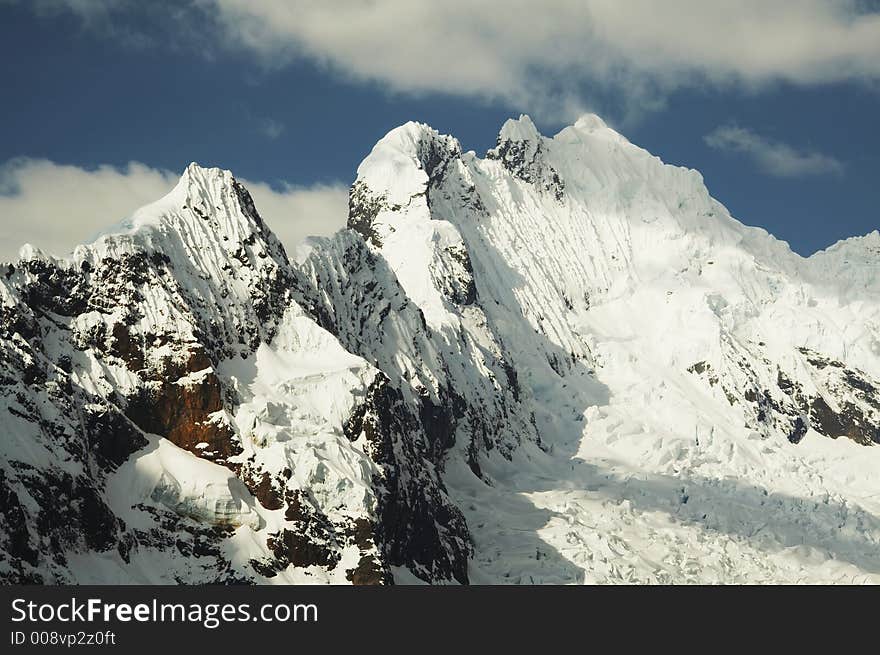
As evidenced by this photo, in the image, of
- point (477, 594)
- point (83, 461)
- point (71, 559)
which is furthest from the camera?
point (83, 461)

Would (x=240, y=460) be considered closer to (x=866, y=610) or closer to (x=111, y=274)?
(x=111, y=274)

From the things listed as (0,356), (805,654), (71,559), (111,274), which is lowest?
(805,654)

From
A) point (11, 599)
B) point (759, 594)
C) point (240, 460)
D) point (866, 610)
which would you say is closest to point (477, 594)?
point (759, 594)

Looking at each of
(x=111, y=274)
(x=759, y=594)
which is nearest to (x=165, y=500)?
(x=111, y=274)

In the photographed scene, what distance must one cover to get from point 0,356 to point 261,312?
5085cm

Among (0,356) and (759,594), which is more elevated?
(0,356)

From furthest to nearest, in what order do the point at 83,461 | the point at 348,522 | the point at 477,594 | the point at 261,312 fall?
the point at 261,312 → the point at 348,522 → the point at 83,461 → the point at 477,594

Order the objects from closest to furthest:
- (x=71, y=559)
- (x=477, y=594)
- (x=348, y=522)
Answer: (x=477, y=594)
(x=71, y=559)
(x=348, y=522)

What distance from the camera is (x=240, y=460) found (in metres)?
173

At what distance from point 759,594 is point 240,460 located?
299 ft

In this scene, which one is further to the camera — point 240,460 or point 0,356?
point 240,460

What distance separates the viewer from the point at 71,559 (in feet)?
484

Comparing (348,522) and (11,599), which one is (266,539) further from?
(11,599)

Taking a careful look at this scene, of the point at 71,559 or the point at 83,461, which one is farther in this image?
the point at 83,461
